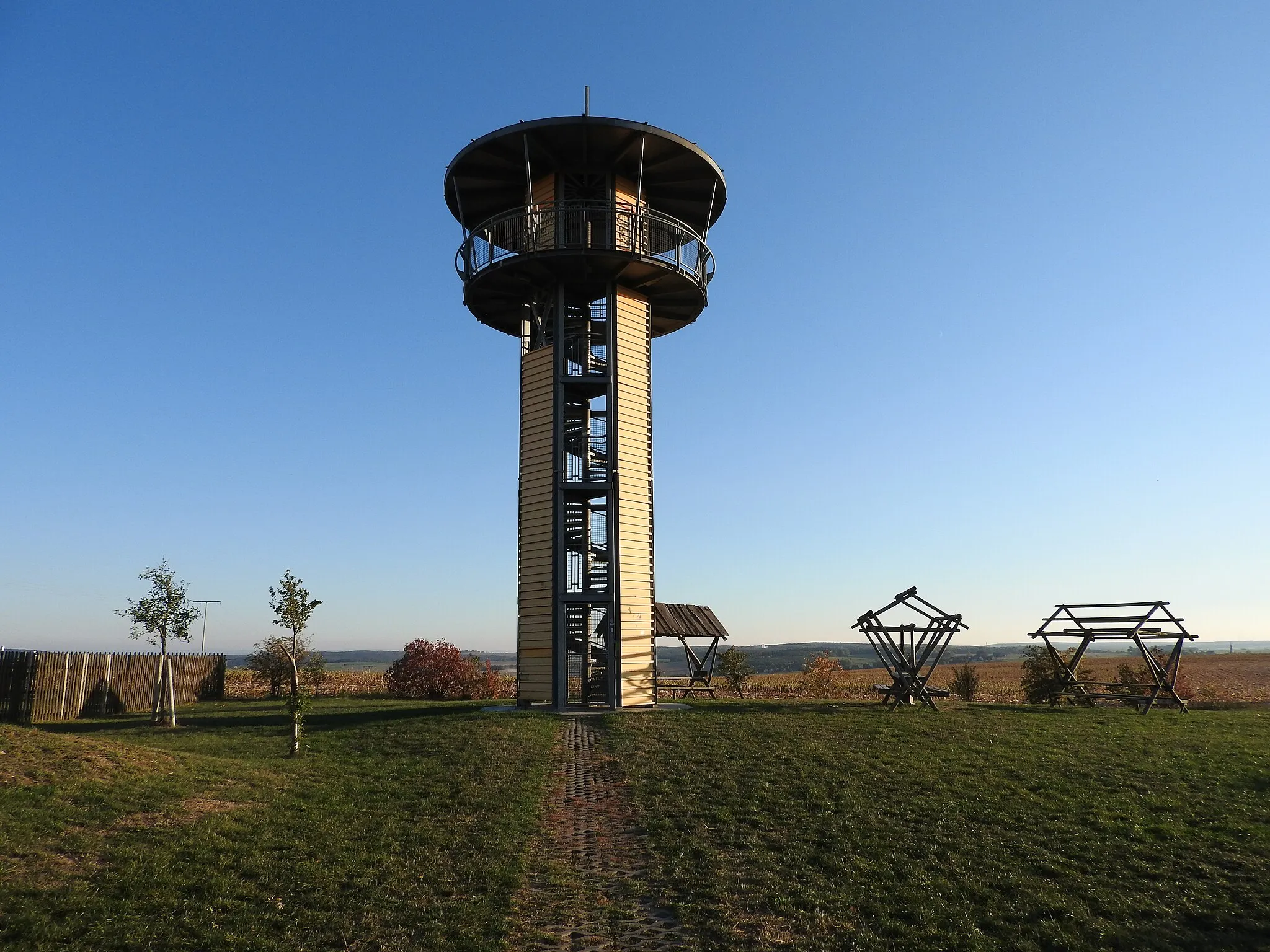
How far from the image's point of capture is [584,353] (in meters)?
25.3

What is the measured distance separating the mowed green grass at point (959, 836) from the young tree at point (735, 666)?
15799 mm

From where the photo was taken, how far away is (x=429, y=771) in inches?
568

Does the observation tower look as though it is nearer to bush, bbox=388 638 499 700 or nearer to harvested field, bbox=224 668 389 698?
bush, bbox=388 638 499 700

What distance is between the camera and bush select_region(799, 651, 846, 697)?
115ft

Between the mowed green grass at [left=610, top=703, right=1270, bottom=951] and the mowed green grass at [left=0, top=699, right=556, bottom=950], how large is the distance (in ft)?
7.29

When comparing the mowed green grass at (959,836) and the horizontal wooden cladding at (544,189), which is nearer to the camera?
the mowed green grass at (959,836)

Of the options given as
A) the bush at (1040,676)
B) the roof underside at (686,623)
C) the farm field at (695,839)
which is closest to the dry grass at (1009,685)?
the bush at (1040,676)

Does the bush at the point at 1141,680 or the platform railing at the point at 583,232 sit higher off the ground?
the platform railing at the point at 583,232

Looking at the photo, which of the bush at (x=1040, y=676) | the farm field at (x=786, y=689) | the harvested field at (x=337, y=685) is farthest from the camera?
the harvested field at (x=337, y=685)

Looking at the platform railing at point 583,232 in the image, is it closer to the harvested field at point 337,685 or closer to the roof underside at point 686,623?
the roof underside at point 686,623

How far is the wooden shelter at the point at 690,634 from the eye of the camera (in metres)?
25.9

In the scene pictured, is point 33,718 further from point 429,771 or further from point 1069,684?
point 1069,684

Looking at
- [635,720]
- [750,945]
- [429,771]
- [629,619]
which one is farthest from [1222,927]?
[629,619]

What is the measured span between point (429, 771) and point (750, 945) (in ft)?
27.2
